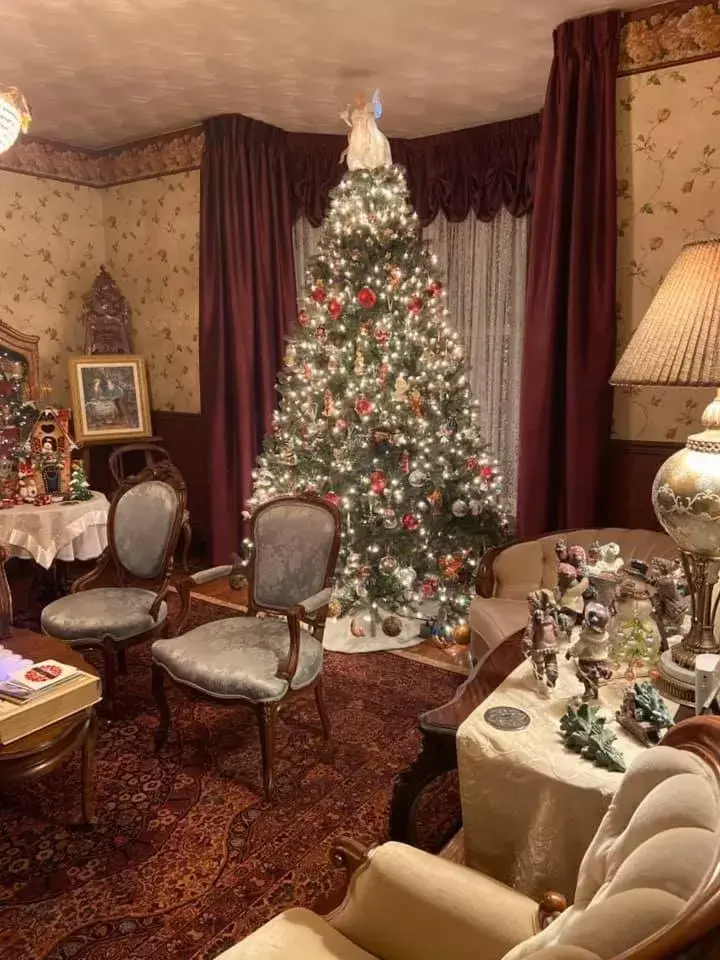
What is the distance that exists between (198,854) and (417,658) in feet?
5.51

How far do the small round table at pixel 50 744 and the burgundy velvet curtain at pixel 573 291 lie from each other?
239cm

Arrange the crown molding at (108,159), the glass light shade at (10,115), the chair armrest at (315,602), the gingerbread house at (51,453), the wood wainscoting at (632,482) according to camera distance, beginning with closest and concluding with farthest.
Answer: the chair armrest at (315,602) → the glass light shade at (10,115) → the wood wainscoting at (632,482) → the gingerbread house at (51,453) → the crown molding at (108,159)

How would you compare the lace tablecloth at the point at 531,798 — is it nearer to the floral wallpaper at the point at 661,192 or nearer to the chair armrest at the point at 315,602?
the chair armrest at the point at 315,602

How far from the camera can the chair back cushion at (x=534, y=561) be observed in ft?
10.3

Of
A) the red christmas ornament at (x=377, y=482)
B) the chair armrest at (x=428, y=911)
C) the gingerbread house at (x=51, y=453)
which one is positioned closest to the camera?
the chair armrest at (x=428, y=911)

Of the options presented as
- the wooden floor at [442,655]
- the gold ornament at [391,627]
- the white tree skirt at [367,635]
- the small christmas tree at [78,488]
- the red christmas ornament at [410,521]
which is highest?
the small christmas tree at [78,488]

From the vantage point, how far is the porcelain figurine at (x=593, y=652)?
5.50ft

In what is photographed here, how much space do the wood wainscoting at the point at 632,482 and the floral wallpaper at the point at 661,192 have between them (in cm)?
6

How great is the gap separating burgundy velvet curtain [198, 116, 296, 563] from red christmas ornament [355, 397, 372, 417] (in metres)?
1.37

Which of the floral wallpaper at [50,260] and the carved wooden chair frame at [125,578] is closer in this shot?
the carved wooden chair frame at [125,578]

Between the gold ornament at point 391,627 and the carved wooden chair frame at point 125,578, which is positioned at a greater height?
the carved wooden chair frame at point 125,578

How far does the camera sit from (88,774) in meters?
2.28

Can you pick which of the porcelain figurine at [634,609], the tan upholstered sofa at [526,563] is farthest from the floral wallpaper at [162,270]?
the porcelain figurine at [634,609]

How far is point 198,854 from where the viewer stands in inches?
86.5
